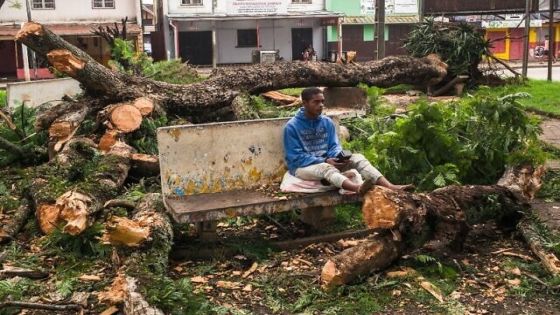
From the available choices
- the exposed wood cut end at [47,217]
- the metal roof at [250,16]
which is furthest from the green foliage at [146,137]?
the metal roof at [250,16]

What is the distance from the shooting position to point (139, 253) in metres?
4.75

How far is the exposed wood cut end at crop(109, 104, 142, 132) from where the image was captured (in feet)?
27.1

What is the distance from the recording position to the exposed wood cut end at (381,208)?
186 inches

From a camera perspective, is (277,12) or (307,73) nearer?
(307,73)

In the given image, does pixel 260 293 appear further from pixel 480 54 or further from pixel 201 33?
pixel 201 33

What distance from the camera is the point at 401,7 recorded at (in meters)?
39.1

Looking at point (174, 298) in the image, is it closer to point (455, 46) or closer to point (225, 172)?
point (225, 172)

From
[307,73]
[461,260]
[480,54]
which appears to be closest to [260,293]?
[461,260]

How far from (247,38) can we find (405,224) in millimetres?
33243

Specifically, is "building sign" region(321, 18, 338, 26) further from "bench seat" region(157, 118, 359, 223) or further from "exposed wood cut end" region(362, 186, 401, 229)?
"exposed wood cut end" region(362, 186, 401, 229)

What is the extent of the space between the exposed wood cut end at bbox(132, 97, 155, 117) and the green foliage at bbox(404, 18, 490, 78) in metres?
9.44

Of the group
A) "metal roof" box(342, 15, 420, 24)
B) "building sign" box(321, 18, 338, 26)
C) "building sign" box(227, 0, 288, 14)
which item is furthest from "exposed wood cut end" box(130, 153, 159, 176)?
"metal roof" box(342, 15, 420, 24)

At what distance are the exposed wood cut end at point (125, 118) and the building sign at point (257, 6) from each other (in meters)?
28.4

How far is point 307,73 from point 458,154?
17.7 feet
